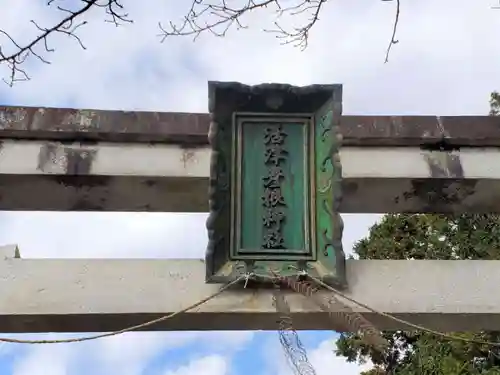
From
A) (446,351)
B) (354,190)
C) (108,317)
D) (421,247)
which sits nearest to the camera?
(108,317)

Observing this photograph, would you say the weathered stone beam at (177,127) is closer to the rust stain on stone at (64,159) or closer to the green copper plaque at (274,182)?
the rust stain on stone at (64,159)

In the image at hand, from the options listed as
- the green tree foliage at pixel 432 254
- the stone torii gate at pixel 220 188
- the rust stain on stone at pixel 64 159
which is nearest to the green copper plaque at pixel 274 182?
the stone torii gate at pixel 220 188

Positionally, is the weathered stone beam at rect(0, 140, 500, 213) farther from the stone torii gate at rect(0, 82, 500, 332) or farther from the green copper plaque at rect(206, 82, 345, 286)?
the green copper plaque at rect(206, 82, 345, 286)

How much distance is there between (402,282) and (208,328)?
2.45ft

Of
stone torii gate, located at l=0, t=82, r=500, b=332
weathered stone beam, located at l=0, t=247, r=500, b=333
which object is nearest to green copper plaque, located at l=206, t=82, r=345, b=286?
stone torii gate, located at l=0, t=82, r=500, b=332

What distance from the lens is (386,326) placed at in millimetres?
2596

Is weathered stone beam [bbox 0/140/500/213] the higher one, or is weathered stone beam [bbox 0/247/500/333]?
weathered stone beam [bbox 0/140/500/213]

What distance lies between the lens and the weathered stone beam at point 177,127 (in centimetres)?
270

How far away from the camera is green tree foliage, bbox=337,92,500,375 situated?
845cm

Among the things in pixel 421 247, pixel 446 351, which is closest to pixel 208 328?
pixel 446 351

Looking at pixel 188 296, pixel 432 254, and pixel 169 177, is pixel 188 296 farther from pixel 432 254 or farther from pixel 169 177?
pixel 432 254

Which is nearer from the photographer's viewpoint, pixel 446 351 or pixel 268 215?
pixel 268 215

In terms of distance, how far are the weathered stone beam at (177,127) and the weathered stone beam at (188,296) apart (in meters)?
0.49

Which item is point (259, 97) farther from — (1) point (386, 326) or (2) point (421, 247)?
(2) point (421, 247)
